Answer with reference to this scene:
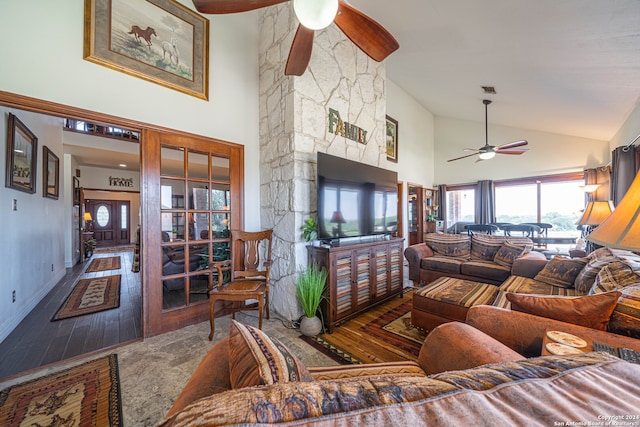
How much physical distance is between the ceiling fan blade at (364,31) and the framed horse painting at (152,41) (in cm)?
189

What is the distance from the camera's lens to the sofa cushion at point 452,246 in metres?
3.99

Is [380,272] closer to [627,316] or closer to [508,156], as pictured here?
[627,316]

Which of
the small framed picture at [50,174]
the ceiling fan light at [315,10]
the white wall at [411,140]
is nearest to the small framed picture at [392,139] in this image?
the white wall at [411,140]

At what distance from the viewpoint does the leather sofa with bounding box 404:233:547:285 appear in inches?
131

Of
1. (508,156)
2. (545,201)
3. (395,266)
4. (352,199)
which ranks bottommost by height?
(395,266)

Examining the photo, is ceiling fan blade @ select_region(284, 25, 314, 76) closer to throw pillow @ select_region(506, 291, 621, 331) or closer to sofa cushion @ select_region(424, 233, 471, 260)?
throw pillow @ select_region(506, 291, 621, 331)

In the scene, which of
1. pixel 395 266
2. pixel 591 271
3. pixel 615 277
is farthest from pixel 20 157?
pixel 591 271

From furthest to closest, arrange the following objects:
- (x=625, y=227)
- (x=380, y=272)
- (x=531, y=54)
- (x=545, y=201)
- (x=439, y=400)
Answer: (x=545, y=201), (x=380, y=272), (x=531, y=54), (x=625, y=227), (x=439, y=400)

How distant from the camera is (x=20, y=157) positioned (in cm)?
272

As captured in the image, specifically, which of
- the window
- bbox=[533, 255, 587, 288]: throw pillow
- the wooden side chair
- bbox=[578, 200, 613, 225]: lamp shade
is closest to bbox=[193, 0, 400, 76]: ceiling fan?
the wooden side chair

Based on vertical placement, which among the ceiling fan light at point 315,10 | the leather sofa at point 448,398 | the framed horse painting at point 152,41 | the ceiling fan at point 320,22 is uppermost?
the framed horse painting at point 152,41

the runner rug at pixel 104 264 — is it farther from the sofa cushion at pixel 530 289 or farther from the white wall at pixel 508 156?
the white wall at pixel 508 156

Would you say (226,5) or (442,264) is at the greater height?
(226,5)

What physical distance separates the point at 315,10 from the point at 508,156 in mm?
7277
